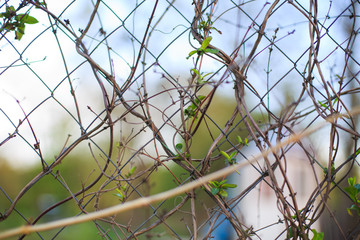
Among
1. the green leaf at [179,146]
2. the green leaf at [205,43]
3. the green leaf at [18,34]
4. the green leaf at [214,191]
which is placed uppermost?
the green leaf at [18,34]

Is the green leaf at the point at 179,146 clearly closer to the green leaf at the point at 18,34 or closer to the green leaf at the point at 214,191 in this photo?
the green leaf at the point at 214,191

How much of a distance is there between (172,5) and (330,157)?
489 millimetres

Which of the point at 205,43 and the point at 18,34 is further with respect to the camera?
the point at 18,34

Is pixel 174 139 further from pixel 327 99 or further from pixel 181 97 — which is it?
pixel 327 99

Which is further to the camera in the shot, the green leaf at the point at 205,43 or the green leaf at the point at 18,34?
the green leaf at the point at 18,34

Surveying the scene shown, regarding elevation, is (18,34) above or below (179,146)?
above

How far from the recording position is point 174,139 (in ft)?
2.81

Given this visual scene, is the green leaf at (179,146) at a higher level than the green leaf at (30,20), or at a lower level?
lower

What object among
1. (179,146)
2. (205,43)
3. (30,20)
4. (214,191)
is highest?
(30,20)

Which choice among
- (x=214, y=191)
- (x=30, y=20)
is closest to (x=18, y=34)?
(x=30, y=20)

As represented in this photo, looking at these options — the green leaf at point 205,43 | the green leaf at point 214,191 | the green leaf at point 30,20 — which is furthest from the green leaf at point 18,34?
the green leaf at point 214,191

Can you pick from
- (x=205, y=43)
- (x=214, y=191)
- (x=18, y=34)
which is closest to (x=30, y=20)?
(x=18, y=34)

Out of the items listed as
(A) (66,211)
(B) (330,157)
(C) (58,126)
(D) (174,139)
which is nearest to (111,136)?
(D) (174,139)

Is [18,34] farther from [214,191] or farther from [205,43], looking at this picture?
[214,191]
